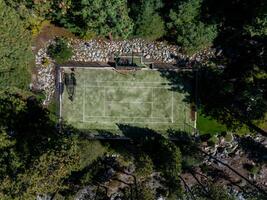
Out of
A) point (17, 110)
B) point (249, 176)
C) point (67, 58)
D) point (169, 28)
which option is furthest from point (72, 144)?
point (249, 176)

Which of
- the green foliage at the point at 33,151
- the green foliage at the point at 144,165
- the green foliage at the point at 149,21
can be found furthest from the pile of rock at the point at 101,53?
the green foliage at the point at 144,165

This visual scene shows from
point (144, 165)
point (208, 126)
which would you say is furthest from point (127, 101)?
point (208, 126)

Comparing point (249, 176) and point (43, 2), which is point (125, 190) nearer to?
point (249, 176)

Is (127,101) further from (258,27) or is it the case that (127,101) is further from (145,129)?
(258,27)

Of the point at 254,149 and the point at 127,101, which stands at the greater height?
the point at 127,101

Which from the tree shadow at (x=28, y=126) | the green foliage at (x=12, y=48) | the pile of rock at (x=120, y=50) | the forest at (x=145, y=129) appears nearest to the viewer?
the green foliage at (x=12, y=48)

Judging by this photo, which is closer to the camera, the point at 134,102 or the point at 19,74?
the point at 19,74

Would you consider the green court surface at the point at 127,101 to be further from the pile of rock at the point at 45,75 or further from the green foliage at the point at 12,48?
the green foliage at the point at 12,48
